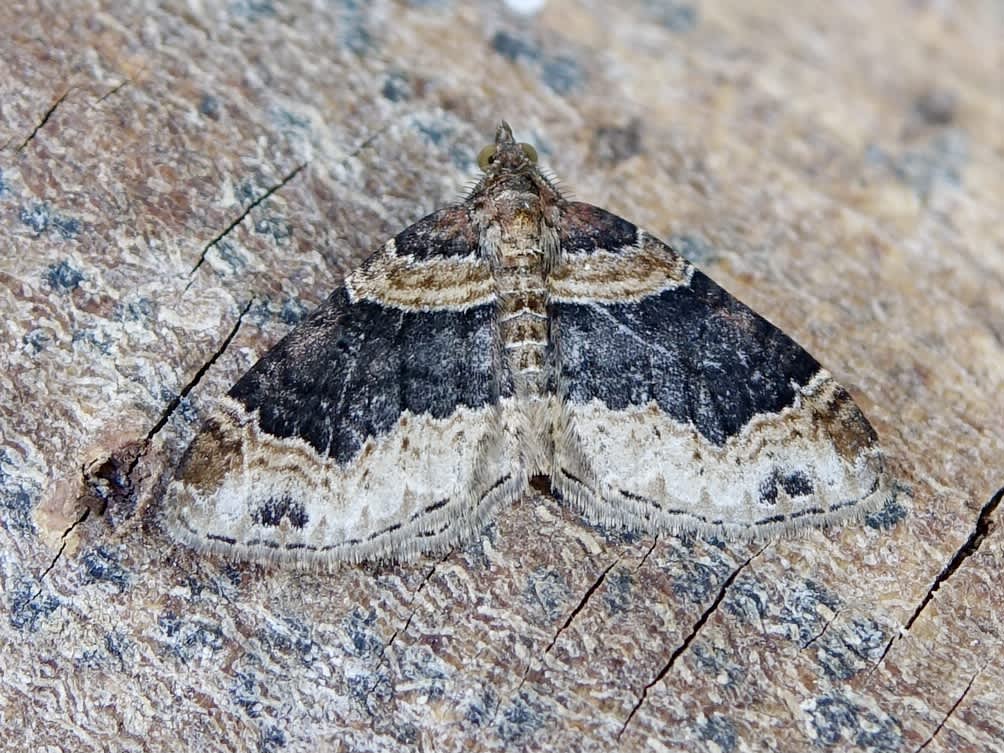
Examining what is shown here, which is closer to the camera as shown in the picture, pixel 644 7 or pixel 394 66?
pixel 394 66

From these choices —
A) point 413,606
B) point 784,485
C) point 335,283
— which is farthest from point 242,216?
point 784,485

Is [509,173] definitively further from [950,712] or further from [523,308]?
[950,712]

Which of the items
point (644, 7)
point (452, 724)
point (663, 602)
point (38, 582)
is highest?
point (644, 7)

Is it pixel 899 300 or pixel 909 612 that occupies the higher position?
pixel 899 300

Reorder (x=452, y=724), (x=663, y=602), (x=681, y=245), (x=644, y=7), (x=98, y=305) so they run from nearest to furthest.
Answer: (x=452, y=724) < (x=663, y=602) < (x=98, y=305) < (x=681, y=245) < (x=644, y=7)

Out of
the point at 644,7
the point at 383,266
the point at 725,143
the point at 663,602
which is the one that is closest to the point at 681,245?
the point at 725,143

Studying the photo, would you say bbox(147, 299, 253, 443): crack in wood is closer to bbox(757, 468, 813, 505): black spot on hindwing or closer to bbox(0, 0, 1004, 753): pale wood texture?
bbox(0, 0, 1004, 753): pale wood texture

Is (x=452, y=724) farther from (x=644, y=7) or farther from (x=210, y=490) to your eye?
(x=644, y=7)

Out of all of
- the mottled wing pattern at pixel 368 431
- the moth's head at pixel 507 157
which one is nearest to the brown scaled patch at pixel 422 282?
the mottled wing pattern at pixel 368 431
